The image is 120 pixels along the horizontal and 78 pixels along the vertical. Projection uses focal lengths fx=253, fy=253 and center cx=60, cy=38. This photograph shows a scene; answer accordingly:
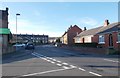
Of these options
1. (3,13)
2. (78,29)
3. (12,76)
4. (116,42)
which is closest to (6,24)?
(3,13)

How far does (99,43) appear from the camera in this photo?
4847 cm

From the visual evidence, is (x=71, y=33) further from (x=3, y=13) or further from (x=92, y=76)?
(x=92, y=76)

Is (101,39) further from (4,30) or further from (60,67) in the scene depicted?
(60,67)

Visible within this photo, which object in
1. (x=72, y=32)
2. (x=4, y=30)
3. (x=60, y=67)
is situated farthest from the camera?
(x=72, y=32)

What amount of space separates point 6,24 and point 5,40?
4.71 m

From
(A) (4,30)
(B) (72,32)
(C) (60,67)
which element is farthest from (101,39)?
(B) (72,32)

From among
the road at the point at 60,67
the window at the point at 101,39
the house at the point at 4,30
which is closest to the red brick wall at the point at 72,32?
the window at the point at 101,39

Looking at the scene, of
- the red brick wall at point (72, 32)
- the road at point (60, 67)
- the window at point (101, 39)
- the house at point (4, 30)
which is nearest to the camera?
the road at point (60, 67)

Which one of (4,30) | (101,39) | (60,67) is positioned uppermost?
(4,30)

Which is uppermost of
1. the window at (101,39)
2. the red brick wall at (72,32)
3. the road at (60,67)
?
the red brick wall at (72,32)

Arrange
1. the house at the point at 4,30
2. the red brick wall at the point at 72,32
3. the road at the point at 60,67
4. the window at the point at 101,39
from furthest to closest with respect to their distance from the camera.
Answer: the red brick wall at the point at 72,32 < the window at the point at 101,39 < the house at the point at 4,30 < the road at the point at 60,67

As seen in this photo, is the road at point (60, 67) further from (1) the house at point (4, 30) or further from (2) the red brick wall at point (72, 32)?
(2) the red brick wall at point (72, 32)

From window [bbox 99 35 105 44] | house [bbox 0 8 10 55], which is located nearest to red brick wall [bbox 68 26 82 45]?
window [bbox 99 35 105 44]

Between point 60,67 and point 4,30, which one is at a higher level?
point 4,30
